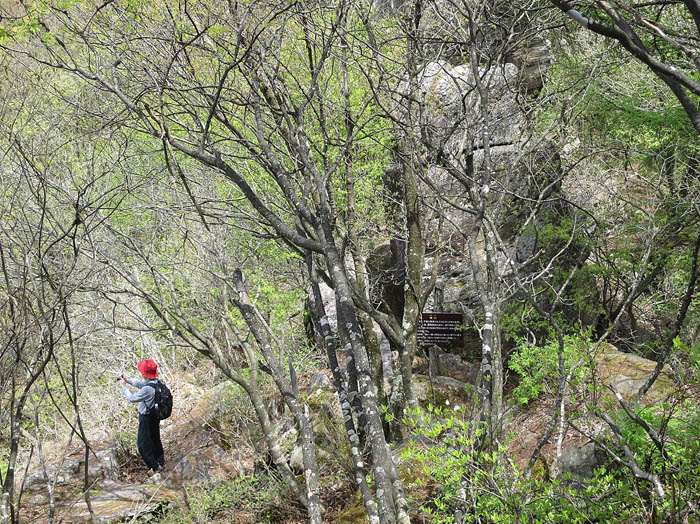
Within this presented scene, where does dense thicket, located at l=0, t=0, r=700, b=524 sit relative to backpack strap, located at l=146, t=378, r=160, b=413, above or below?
above

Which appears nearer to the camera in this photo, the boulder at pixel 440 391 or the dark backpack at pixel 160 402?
the dark backpack at pixel 160 402

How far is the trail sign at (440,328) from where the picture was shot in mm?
8828

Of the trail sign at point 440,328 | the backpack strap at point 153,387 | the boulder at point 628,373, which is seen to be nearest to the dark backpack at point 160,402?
the backpack strap at point 153,387

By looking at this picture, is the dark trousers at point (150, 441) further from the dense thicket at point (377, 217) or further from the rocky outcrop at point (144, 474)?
the dense thicket at point (377, 217)

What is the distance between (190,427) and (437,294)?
5.64 metres

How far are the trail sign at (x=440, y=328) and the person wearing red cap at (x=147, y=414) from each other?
13.6ft

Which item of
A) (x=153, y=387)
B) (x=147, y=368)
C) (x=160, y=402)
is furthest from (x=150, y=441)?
(x=147, y=368)

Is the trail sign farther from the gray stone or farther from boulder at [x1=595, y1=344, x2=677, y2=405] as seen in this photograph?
the gray stone

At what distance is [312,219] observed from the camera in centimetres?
416

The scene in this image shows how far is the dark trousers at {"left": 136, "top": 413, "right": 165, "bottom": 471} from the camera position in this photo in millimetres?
8312

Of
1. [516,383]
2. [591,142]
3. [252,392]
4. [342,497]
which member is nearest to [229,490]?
[342,497]

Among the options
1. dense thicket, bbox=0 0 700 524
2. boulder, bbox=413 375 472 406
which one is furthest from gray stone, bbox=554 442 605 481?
boulder, bbox=413 375 472 406

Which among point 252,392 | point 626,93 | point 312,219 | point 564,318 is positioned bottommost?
point 564,318

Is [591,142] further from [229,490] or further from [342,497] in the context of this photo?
[229,490]
